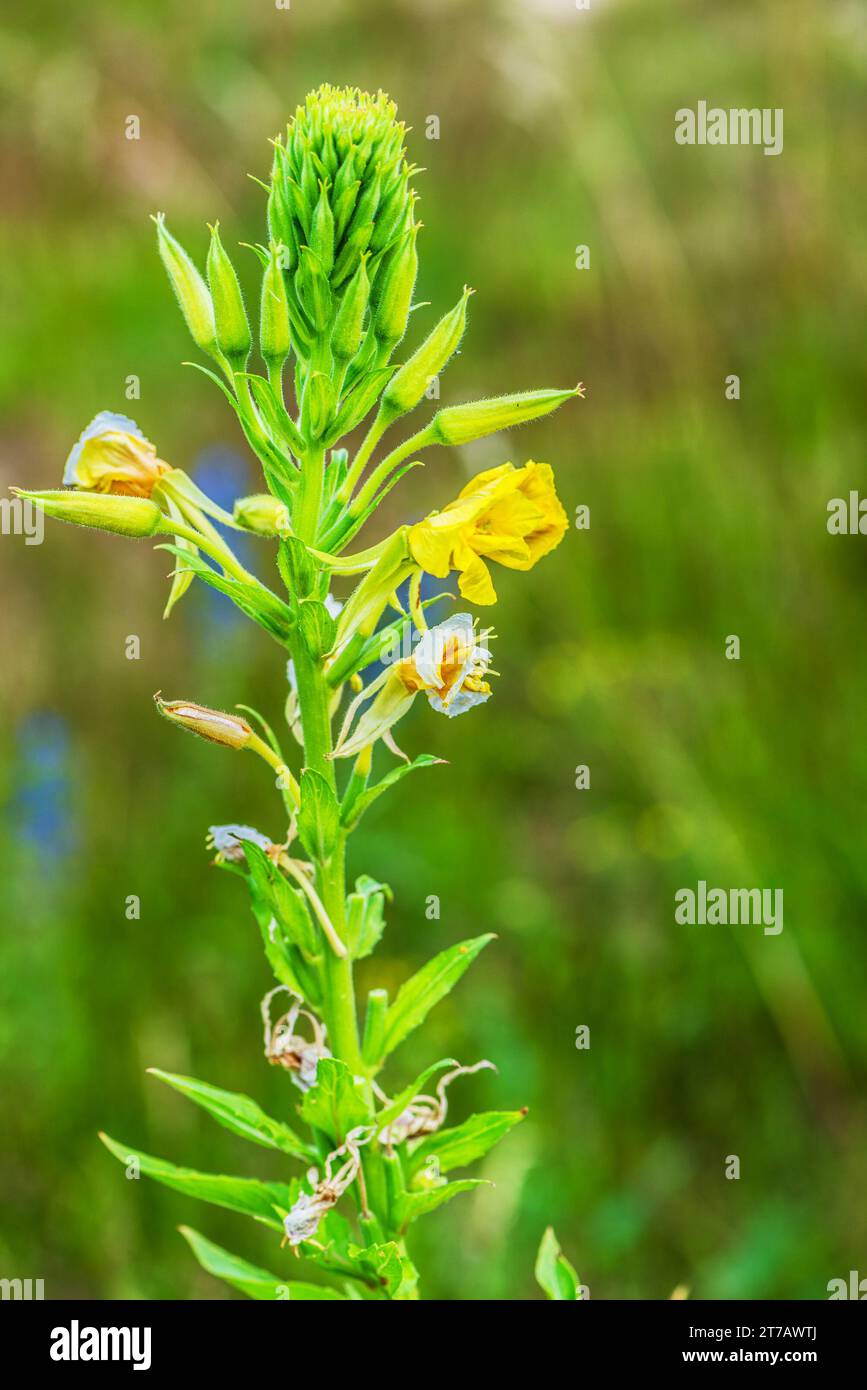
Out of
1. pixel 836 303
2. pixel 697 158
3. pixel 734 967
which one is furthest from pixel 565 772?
pixel 697 158

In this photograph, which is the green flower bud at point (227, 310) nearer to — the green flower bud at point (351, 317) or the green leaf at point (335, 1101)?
the green flower bud at point (351, 317)

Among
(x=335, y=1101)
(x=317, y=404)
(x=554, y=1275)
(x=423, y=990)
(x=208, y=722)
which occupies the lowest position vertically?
(x=554, y=1275)

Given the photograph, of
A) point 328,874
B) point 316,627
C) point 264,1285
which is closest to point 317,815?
point 328,874

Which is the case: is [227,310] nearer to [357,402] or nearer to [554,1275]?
[357,402]

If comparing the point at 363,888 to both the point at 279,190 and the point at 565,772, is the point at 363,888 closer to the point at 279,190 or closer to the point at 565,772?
the point at 279,190

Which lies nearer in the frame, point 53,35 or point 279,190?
point 279,190

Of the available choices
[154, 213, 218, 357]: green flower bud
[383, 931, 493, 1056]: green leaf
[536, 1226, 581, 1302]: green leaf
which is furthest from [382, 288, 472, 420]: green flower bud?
[536, 1226, 581, 1302]: green leaf
